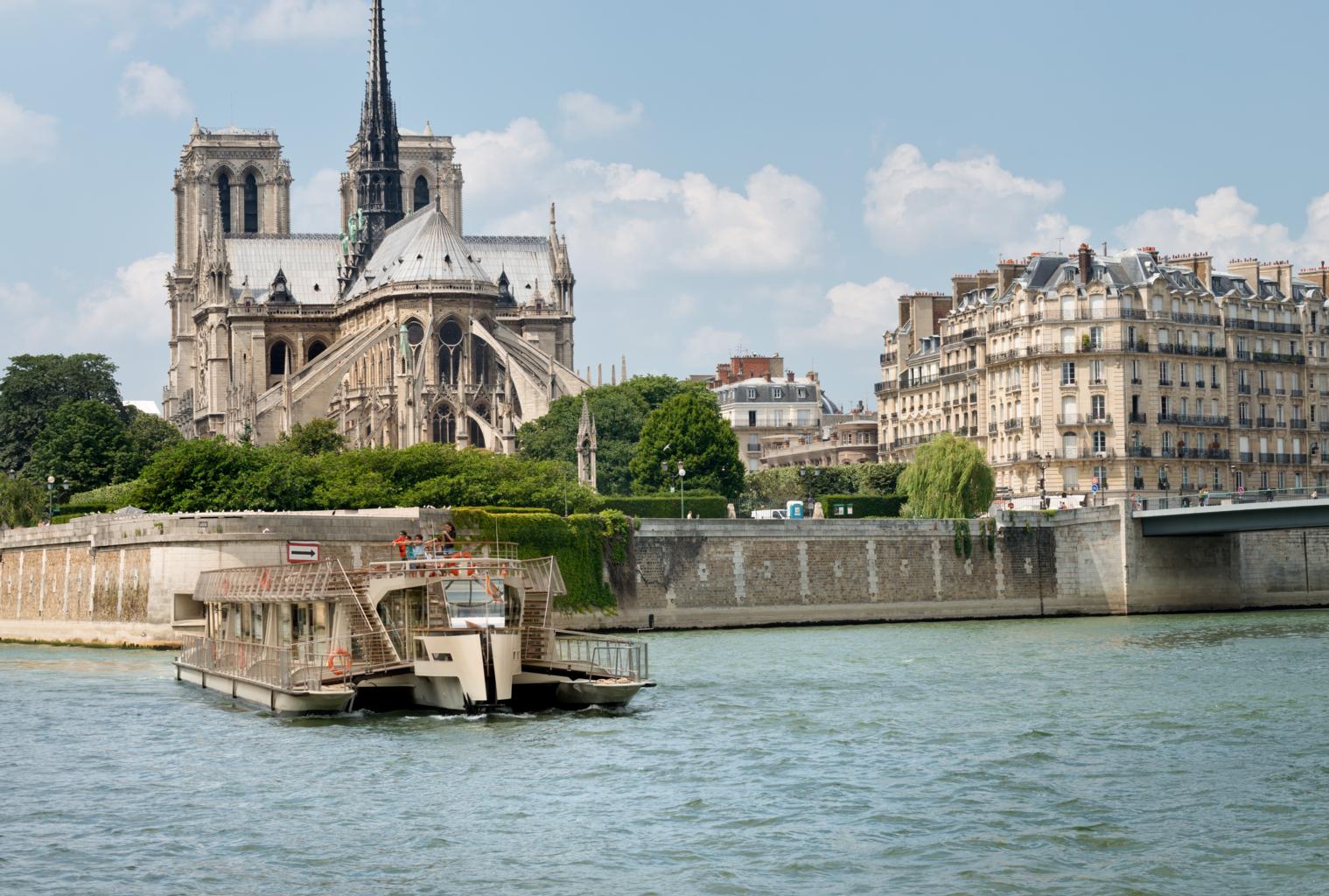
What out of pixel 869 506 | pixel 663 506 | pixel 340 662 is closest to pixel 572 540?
pixel 663 506

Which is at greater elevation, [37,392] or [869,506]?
[37,392]

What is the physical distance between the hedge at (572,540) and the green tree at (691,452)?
1079 inches

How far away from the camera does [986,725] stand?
35844 millimetres

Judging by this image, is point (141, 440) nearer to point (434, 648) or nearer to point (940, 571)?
point (940, 571)

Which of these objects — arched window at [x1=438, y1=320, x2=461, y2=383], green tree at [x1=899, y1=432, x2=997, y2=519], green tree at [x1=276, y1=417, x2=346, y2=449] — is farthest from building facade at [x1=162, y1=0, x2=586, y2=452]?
green tree at [x1=899, y1=432, x2=997, y2=519]

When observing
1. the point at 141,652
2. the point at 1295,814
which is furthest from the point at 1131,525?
the point at 1295,814

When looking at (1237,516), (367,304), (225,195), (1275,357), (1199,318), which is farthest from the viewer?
(225,195)

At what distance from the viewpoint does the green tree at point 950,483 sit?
7606cm

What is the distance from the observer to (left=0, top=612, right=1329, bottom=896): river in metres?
23.6

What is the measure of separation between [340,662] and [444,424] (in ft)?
243

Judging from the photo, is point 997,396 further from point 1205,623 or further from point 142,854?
A: point 142,854

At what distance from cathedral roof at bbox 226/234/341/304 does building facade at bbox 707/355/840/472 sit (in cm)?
2540

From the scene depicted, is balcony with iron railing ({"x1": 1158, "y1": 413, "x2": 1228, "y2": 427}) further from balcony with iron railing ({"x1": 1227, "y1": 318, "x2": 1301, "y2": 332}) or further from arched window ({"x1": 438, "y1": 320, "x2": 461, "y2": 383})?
arched window ({"x1": 438, "y1": 320, "x2": 461, "y2": 383})

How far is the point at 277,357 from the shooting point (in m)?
131
